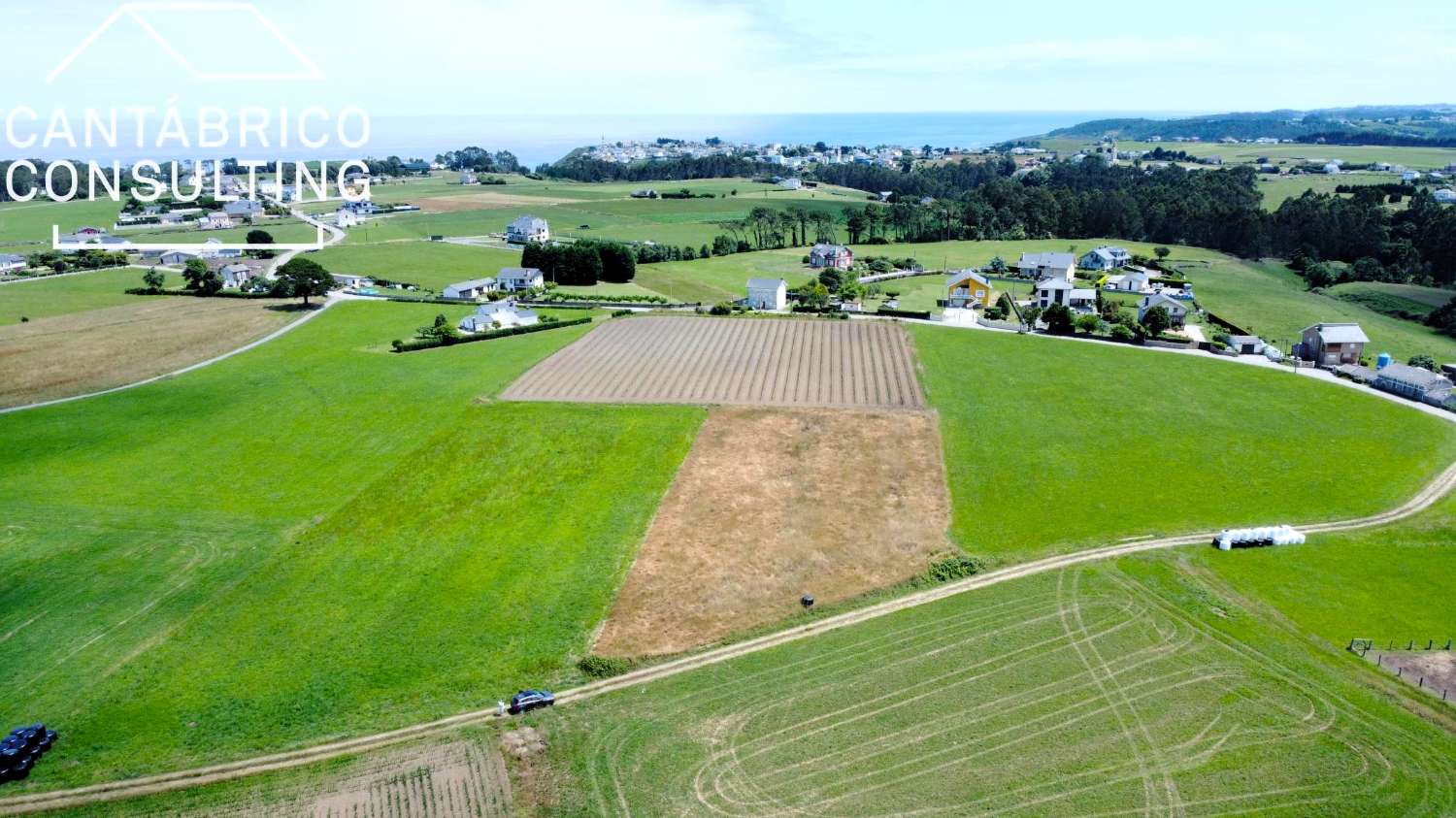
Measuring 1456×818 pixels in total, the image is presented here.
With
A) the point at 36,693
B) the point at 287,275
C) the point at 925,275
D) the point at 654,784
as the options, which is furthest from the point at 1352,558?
the point at 287,275

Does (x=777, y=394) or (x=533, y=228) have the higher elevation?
(x=533, y=228)

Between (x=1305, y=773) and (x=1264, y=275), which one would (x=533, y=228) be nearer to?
(x=1264, y=275)

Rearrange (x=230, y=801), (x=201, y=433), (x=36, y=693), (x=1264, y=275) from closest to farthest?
(x=230, y=801) → (x=36, y=693) → (x=201, y=433) → (x=1264, y=275)

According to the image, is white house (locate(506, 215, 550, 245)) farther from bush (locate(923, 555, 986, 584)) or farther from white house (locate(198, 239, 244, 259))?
bush (locate(923, 555, 986, 584))

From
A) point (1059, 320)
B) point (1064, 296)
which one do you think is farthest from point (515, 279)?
point (1064, 296)

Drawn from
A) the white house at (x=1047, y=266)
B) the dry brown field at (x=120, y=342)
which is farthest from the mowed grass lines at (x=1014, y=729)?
the white house at (x=1047, y=266)

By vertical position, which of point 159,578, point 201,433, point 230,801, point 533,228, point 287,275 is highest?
point 533,228
